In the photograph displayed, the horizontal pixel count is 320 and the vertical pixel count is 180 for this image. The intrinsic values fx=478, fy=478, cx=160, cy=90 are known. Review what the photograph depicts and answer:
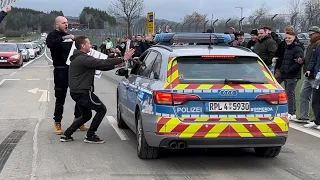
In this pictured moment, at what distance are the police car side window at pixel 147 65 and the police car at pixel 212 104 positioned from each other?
0.62m

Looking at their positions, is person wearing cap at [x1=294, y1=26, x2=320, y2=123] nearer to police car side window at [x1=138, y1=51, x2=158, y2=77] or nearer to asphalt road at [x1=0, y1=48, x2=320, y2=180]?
asphalt road at [x1=0, y1=48, x2=320, y2=180]

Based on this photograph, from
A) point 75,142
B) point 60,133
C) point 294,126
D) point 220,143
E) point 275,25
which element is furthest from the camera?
point 275,25

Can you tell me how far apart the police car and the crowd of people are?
311 centimetres

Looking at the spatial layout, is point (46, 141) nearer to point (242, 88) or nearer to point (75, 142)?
point (75, 142)

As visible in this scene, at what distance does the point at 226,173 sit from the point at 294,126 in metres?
3.95

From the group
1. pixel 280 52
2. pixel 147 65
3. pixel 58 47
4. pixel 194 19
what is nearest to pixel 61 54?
pixel 58 47

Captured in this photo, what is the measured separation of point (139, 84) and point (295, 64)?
4.29m

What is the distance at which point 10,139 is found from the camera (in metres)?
8.04

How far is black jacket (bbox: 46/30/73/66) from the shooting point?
822 centimetres

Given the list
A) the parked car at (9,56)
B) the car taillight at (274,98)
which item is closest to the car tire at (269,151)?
the car taillight at (274,98)

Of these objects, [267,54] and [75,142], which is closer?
[75,142]

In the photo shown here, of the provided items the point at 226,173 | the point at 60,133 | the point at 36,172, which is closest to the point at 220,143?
the point at 226,173

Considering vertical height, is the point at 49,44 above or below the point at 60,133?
above

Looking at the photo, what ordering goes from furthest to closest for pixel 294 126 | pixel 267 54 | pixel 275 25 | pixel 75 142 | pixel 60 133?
pixel 275 25 → pixel 267 54 → pixel 294 126 → pixel 60 133 → pixel 75 142
